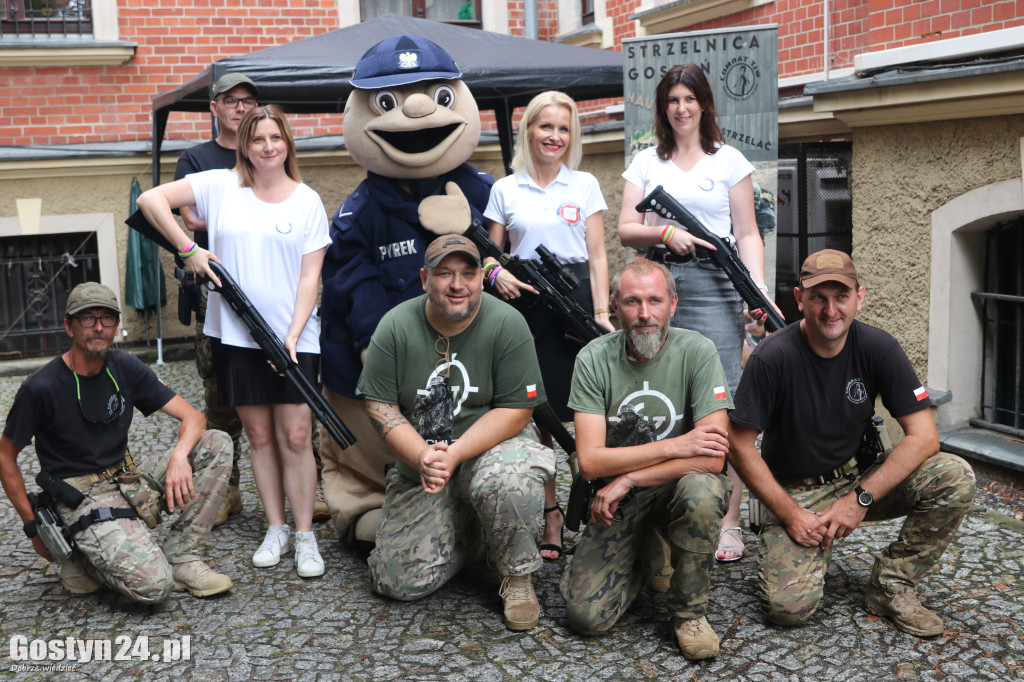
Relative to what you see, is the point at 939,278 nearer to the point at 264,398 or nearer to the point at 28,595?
the point at 264,398

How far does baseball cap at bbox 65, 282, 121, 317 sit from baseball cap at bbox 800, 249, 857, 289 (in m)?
2.54

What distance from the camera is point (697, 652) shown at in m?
3.51

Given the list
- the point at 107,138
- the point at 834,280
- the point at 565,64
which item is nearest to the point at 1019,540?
the point at 834,280

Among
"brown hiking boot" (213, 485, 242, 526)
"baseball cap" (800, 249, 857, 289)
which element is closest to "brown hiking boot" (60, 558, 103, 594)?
"brown hiking boot" (213, 485, 242, 526)

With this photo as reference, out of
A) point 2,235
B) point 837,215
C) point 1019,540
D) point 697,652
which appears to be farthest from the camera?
point 2,235

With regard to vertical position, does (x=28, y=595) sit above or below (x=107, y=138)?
below

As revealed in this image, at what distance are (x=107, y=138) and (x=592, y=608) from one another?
8050 mm

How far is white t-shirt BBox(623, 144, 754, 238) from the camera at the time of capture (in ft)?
14.4

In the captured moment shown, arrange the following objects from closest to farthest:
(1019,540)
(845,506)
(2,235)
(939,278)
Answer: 1. (845,506)
2. (1019,540)
3. (939,278)
4. (2,235)

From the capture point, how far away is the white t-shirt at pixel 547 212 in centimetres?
450

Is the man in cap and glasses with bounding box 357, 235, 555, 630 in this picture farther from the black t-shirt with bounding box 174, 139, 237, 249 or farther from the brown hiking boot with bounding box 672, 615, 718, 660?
the black t-shirt with bounding box 174, 139, 237, 249

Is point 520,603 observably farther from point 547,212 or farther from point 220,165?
point 220,165

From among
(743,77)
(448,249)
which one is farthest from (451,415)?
(743,77)

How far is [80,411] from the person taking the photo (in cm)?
406
